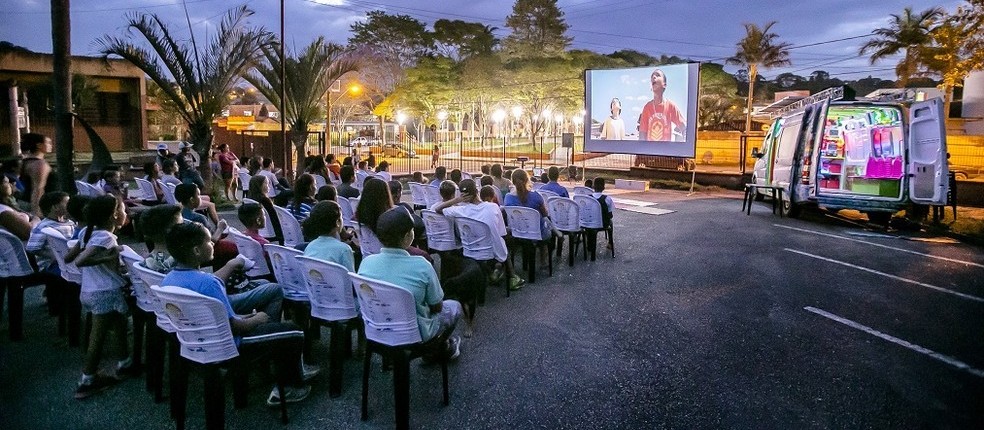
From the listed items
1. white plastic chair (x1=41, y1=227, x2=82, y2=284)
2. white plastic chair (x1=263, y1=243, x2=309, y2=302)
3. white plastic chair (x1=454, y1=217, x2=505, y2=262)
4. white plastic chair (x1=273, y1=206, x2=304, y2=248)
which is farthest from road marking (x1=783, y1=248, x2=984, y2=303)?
white plastic chair (x1=41, y1=227, x2=82, y2=284)

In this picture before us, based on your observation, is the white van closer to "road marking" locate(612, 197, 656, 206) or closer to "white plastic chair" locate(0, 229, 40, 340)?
"road marking" locate(612, 197, 656, 206)

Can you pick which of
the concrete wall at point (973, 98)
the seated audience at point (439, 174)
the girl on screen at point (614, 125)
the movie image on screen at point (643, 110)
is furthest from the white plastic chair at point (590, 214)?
the concrete wall at point (973, 98)

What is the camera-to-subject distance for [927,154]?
10297 mm

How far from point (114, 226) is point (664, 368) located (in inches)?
162

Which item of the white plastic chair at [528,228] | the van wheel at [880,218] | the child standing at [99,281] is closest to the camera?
the child standing at [99,281]

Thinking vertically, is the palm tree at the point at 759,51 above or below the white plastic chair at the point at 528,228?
above

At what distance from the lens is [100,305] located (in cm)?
407

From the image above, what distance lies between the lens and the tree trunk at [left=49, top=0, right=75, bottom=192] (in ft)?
29.2

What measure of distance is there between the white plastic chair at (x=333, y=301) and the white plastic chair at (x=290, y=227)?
7.78ft

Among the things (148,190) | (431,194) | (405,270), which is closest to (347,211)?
(431,194)

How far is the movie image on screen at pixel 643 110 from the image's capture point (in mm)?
16047

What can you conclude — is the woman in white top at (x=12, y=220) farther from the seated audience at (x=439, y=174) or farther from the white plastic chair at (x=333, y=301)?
the seated audience at (x=439, y=174)

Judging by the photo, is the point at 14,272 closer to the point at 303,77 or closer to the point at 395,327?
the point at 395,327

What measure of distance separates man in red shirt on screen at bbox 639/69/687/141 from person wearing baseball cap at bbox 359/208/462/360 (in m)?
14.1
